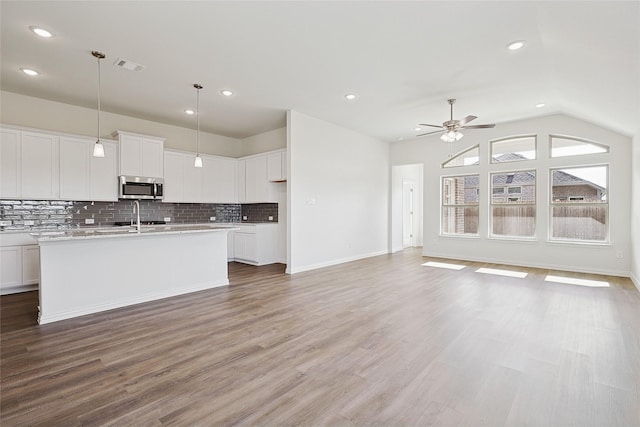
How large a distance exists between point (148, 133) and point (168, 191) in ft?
4.37

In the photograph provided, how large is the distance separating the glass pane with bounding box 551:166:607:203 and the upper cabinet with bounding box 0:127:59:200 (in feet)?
30.6

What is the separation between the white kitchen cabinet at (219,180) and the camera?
7043 mm

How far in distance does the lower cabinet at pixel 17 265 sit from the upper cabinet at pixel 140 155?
1.82m

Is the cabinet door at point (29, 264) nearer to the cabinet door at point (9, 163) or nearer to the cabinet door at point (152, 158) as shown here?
→ the cabinet door at point (9, 163)

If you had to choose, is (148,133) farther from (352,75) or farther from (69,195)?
(352,75)

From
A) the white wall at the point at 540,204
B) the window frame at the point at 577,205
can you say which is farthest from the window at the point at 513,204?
the window frame at the point at 577,205

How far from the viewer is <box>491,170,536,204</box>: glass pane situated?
21.1 ft

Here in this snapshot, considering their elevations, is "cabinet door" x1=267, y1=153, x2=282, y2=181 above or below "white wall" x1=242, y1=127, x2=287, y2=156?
below

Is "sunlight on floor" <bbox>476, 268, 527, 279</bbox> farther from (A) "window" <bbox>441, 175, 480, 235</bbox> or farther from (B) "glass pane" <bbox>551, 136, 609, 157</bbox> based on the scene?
(B) "glass pane" <bbox>551, 136, 609, 157</bbox>

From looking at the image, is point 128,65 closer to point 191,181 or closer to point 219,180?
point 191,181

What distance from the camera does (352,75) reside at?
4258 millimetres

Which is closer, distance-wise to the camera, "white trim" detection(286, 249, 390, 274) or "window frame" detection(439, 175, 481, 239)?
"white trim" detection(286, 249, 390, 274)

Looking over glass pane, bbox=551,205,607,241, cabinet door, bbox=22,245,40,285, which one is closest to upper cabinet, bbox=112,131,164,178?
cabinet door, bbox=22,245,40,285

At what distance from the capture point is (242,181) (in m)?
7.48
